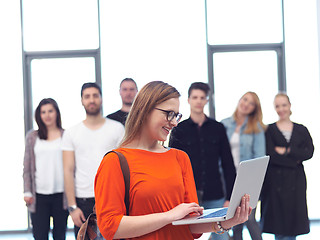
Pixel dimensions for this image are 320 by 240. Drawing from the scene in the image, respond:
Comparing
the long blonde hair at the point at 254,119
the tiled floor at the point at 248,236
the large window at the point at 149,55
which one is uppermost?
the large window at the point at 149,55

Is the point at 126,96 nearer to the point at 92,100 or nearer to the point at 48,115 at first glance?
the point at 92,100

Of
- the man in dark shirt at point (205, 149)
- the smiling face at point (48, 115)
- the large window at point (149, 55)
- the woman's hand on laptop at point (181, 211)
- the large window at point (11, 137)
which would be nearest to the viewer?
the woman's hand on laptop at point (181, 211)

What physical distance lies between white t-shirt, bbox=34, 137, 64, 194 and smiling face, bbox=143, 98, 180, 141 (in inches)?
102

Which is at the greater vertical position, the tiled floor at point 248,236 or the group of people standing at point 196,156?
the group of people standing at point 196,156

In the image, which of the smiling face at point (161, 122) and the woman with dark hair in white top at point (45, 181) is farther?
the woman with dark hair in white top at point (45, 181)

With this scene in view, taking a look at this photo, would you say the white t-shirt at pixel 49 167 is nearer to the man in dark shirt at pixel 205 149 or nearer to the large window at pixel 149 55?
the man in dark shirt at pixel 205 149

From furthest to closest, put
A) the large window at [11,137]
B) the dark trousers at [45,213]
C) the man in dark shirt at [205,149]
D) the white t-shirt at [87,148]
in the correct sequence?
the large window at [11,137] → the dark trousers at [45,213] → the man in dark shirt at [205,149] → the white t-shirt at [87,148]

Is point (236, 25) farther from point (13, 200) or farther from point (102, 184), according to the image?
point (102, 184)

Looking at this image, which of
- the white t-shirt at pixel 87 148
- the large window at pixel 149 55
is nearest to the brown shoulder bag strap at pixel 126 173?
the white t-shirt at pixel 87 148

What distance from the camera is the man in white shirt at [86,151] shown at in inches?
149

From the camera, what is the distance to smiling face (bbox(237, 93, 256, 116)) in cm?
444

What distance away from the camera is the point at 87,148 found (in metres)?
3.79

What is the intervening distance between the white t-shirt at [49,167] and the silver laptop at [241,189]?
256cm

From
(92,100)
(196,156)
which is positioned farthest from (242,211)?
(92,100)
